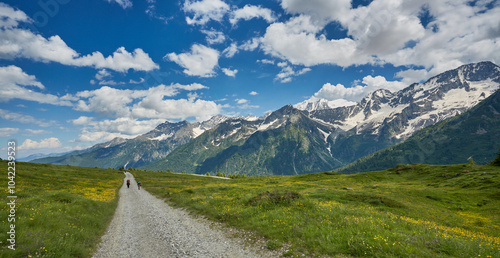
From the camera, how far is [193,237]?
56.4 ft

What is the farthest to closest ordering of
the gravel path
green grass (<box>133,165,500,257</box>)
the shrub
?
1. the shrub
2. the gravel path
3. green grass (<box>133,165,500,257</box>)

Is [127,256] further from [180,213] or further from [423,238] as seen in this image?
[423,238]

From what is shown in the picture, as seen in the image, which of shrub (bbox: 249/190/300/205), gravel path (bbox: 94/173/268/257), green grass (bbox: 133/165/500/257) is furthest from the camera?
shrub (bbox: 249/190/300/205)

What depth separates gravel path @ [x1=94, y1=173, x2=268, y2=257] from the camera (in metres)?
14.2

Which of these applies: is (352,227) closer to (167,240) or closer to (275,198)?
(275,198)

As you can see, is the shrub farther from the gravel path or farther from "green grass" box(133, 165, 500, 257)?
the gravel path

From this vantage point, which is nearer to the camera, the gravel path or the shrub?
the gravel path

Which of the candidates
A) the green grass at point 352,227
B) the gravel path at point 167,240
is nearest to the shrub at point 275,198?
the green grass at point 352,227

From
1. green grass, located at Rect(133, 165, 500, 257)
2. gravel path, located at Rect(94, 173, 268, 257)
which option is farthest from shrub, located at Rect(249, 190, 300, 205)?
gravel path, located at Rect(94, 173, 268, 257)

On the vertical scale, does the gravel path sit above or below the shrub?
below

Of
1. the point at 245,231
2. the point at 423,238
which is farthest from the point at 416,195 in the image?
the point at 245,231

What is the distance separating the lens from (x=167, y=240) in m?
16.8

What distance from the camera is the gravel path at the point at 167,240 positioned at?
14.2 meters

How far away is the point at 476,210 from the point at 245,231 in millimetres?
41990
